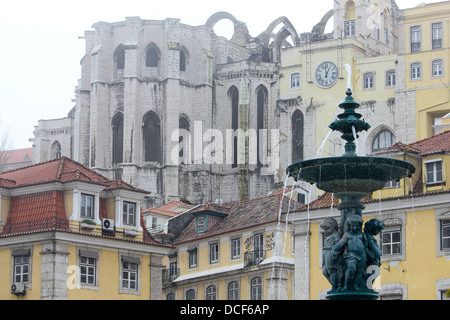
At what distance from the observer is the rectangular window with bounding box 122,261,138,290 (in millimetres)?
54344

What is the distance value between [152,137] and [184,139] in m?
2.67

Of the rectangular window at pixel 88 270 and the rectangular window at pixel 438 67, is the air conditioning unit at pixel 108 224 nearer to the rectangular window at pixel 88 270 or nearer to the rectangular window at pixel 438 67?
the rectangular window at pixel 88 270

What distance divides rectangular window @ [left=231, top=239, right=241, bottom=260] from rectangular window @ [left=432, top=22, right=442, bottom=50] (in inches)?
1196

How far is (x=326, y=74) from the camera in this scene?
311 ft

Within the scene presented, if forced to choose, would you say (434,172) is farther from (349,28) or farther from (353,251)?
(349,28)

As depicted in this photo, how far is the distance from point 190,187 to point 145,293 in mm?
54316

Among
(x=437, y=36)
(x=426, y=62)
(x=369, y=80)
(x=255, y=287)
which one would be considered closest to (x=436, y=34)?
(x=437, y=36)

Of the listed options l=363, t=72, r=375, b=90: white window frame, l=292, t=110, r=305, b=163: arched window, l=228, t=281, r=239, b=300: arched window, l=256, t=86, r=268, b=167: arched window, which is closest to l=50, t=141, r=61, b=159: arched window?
l=256, t=86, r=268, b=167: arched window

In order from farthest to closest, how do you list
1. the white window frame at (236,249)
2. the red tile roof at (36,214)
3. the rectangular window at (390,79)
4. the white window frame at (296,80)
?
the white window frame at (296,80) < the rectangular window at (390,79) < the white window frame at (236,249) < the red tile roof at (36,214)

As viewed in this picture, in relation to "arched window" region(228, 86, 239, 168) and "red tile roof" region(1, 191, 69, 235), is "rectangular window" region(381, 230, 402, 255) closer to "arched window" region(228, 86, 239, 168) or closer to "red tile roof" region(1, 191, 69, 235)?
"red tile roof" region(1, 191, 69, 235)

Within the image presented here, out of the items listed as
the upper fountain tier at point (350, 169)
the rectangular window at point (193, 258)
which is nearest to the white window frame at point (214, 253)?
the rectangular window at point (193, 258)

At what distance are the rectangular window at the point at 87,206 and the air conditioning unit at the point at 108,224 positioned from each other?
58cm

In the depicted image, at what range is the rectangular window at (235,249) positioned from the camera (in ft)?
203

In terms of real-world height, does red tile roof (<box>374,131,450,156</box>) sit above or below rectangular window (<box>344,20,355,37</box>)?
below
